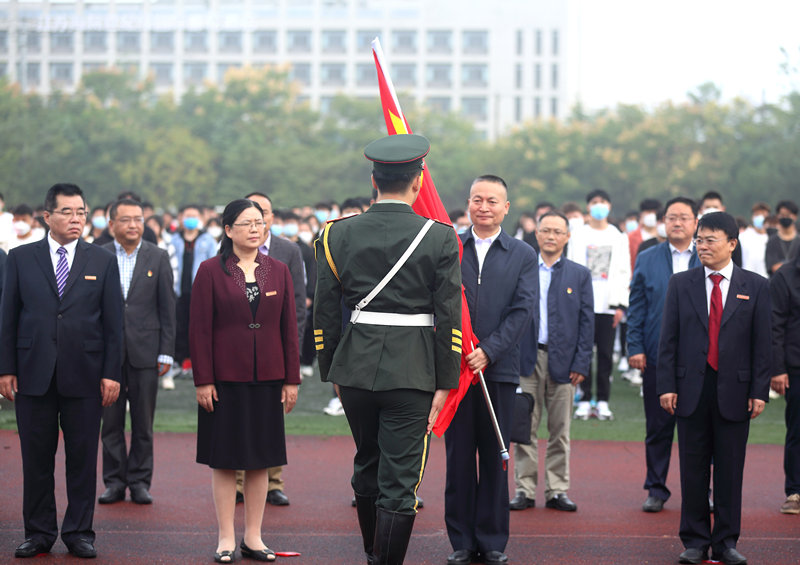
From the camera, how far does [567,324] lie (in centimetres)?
815

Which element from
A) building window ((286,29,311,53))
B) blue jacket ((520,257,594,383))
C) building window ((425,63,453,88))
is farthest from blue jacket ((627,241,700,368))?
building window ((286,29,311,53))

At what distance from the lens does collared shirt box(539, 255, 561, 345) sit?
8211 millimetres

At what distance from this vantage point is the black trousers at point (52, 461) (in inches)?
253

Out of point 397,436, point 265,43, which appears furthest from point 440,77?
point 397,436

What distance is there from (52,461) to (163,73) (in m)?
96.1

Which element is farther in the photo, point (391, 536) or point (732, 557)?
point (732, 557)

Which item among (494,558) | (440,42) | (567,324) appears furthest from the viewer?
(440,42)

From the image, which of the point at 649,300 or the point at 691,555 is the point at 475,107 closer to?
the point at 649,300

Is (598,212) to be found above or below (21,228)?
above

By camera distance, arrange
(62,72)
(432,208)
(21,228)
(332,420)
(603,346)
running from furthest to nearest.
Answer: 1. (62,72)
2. (21,228)
3. (332,420)
4. (603,346)
5. (432,208)

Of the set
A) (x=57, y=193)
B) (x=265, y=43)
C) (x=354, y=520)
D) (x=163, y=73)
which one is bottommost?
(x=354, y=520)

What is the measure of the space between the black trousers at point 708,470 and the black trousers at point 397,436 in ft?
6.79

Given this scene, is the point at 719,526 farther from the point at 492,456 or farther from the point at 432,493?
the point at 432,493

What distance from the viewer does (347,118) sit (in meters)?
63.3
